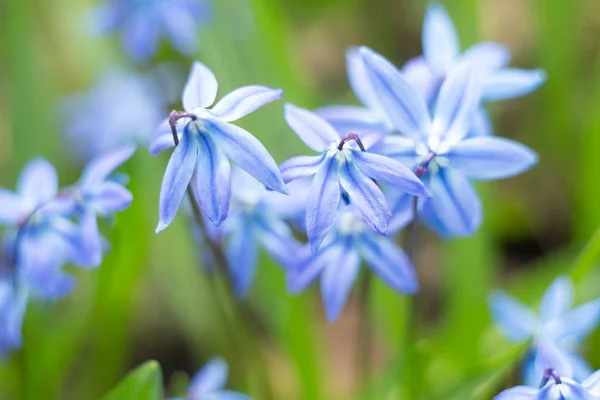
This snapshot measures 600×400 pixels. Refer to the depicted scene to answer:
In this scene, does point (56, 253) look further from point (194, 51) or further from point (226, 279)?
point (194, 51)

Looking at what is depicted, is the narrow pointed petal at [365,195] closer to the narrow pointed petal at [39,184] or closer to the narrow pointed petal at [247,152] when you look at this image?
the narrow pointed petal at [247,152]

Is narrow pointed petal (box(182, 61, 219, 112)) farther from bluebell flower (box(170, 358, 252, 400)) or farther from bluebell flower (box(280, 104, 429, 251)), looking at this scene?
bluebell flower (box(170, 358, 252, 400))

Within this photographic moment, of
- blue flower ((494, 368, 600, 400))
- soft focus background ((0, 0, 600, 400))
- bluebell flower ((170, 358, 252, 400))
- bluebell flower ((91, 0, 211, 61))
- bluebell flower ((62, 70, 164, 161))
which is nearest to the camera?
blue flower ((494, 368, 600, 400))

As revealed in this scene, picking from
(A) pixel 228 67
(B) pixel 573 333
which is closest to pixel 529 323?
(B) pixel 573 333

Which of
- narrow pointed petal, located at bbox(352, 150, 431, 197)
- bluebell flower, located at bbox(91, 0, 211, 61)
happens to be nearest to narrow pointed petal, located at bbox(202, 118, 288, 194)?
narrow pointed petal, located at bbox(352, 150, 431, 197)

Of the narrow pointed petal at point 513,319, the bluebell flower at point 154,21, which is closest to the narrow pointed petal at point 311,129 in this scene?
the narrow pointed petal at point 513,319
